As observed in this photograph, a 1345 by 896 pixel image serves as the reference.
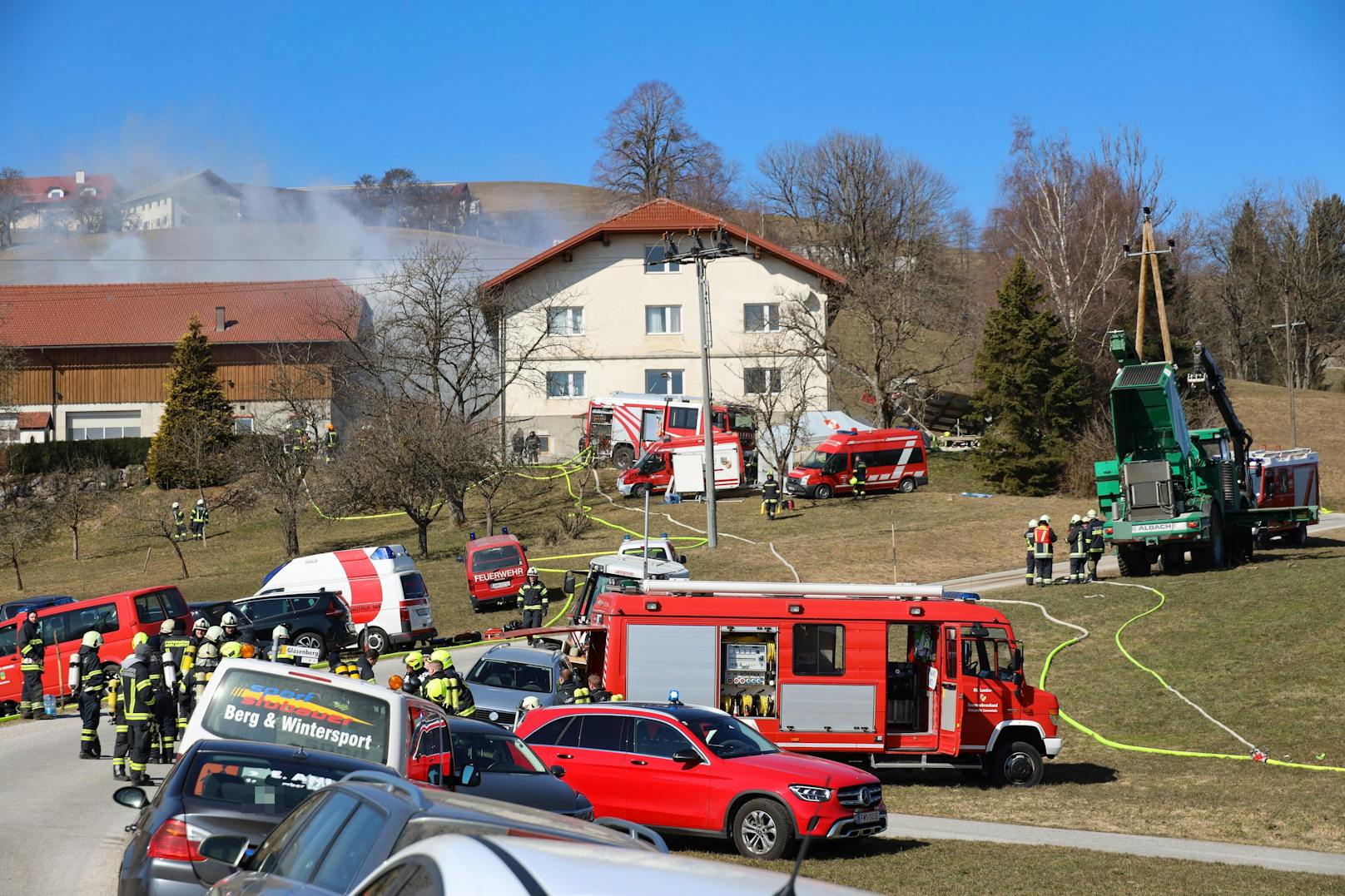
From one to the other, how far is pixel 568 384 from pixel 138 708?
1922 inches

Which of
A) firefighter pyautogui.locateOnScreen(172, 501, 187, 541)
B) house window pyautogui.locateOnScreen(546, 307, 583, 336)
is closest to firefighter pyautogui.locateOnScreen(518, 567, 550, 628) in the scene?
firefighter pyautogui.locateOnScreen(172, 501, 187, 541)

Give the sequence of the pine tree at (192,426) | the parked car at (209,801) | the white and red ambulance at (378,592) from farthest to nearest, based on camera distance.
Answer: the pine tree at (192,426) < the white and red ambulance at (378,592) < the parked car at (209,801)

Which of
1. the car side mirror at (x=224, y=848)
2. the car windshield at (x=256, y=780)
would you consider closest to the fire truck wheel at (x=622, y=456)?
the car windshield at (x=256, y=780)

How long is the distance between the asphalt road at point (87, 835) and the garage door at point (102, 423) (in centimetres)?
5610

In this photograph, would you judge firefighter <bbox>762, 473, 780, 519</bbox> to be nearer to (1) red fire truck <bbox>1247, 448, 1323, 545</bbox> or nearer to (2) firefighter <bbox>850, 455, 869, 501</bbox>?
(2) firefighter <bbox>850, 455, 869, 501</bbox>

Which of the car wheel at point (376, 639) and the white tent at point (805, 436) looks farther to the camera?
the white tent at point (805, 436)

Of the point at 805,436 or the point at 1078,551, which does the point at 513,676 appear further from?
the point at 805,436

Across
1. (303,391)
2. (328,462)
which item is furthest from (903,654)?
(303,391)

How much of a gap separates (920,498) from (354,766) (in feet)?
133

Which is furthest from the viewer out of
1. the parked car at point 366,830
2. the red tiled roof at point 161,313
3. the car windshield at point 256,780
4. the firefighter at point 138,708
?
the red tiled roof at point 161,313

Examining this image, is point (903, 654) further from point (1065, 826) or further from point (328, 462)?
point (328, 462)

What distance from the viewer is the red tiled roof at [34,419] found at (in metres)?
68.8

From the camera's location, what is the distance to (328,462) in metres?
51.2

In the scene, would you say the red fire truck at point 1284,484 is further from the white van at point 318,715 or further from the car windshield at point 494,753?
the white van at point 318,715
